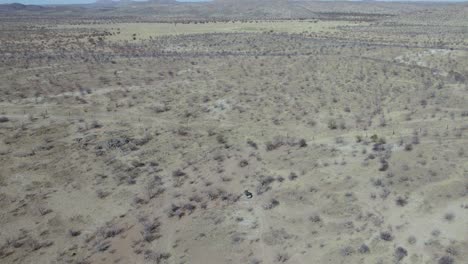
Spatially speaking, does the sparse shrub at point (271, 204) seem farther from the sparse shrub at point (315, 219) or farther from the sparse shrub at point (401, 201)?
the sparse shrub at point (401, 201)

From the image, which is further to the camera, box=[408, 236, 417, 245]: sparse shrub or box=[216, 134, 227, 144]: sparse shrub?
box=[216, 134, 227, 144]: sparse shrub

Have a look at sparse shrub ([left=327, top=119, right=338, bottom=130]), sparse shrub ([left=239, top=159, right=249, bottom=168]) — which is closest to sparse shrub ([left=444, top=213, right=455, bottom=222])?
sparse shrub ([left=239, top=159, right=249, bottom=168])

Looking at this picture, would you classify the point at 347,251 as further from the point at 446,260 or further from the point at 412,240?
the point at 446,260

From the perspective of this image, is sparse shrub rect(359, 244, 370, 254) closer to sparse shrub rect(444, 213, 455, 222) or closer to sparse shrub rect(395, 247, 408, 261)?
sparse shrub rect(395, 247, 408, 261)

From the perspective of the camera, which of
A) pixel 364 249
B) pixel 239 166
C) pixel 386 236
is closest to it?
pixel 364 249

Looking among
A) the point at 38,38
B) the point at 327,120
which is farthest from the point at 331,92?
the point at 38,38

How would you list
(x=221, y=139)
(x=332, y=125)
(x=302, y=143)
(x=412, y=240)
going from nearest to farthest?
(x=412, y=240) < (x=302, y=143) < (x=221, y=139) < (x=332, y=125)

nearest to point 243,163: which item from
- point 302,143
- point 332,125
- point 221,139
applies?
point 221,139

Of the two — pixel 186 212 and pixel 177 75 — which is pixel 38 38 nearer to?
pixel 177 75
